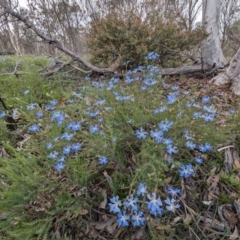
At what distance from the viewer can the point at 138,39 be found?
14.1 ft

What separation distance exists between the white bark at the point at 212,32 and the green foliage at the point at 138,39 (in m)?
0.24

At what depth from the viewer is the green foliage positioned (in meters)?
4.21

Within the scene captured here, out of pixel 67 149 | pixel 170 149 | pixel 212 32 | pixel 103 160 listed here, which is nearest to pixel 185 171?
pixel 170 149

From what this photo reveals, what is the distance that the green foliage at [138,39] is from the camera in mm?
4207

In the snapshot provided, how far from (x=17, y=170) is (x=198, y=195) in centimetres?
124

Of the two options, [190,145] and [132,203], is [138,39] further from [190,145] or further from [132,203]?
[132,203]

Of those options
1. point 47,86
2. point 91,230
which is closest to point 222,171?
point 91,230

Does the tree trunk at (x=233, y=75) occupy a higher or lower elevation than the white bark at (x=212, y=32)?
lower

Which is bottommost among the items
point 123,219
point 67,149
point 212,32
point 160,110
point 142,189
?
point 123,219

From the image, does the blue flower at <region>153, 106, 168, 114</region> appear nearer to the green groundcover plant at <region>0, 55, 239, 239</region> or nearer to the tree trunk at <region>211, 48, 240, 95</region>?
the green groundcover plant at <region>0, 55, 239, 239</region>

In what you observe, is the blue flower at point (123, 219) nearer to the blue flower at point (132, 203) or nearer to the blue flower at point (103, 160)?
the blue flower at point (132, 203)

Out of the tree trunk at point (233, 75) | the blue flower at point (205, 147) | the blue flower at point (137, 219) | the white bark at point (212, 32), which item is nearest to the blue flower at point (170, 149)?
the blue flower at point (205, 147)

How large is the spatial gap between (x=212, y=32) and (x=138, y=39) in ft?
4.58

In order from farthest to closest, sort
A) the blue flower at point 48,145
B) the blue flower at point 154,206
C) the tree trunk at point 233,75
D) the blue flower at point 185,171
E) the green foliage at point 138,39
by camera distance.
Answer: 1. the green foliage at point 138,39
2. the tree trunk at point 233,75
3. the blue flower at point 48,145
4. the blue flower at point 185,171
5. the blue flower at point 154,206
